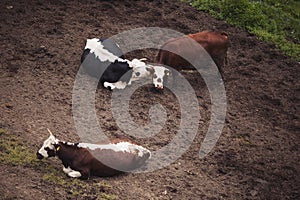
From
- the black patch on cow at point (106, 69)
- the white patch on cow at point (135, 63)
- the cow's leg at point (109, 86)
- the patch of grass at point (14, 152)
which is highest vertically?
the white patch on cow at point (135, 63)

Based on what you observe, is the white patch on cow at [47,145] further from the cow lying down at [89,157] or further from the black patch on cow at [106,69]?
the black patch on cow at [106,69]

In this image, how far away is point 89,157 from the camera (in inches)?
318

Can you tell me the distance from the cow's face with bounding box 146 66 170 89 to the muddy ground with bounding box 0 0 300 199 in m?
0.18

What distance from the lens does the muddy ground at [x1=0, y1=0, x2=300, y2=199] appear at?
8367mm

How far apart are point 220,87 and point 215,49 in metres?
0.73

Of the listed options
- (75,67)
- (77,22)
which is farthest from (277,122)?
(77,22)

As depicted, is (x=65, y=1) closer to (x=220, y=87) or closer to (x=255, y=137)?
(x=220, y=87)

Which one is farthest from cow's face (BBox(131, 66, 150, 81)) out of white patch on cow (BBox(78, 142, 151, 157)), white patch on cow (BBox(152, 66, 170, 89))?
white patch on cow (BBox(78, 142, 151, 157))

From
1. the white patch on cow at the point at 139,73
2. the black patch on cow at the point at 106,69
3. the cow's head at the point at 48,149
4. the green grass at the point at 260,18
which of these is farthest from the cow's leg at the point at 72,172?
the green grass at the point at 260,18

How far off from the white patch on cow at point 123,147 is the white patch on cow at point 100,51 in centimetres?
224

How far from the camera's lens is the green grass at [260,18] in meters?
12.9

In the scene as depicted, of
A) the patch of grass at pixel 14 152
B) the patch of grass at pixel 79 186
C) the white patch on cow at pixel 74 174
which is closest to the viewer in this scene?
the patch of grass at pixel 79 186

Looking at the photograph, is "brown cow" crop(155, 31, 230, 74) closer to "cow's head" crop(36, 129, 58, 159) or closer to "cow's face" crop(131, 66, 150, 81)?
"cow's face" crop(131, 66, 150, 81)

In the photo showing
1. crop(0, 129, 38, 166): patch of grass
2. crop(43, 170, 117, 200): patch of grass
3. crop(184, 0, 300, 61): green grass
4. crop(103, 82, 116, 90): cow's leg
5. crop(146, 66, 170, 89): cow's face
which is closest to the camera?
crop(43, 170, 117, 200): patch of grass
